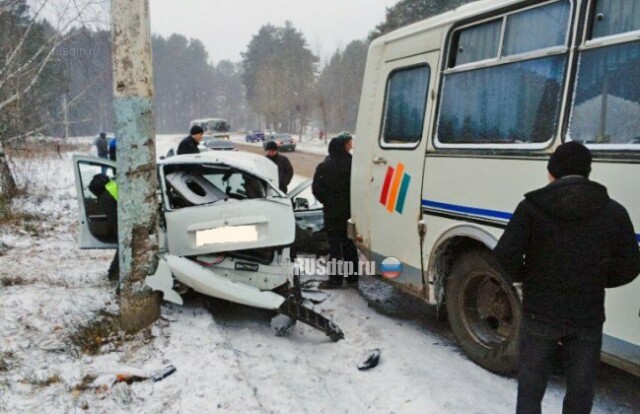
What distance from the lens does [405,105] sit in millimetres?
4633

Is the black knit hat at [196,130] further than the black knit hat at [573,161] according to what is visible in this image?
Yes

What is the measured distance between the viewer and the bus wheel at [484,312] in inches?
143

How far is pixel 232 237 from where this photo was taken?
4617 millimetres

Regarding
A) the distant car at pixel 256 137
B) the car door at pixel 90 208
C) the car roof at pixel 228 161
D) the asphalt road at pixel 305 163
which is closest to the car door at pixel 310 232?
the car roof at pixel 228 161

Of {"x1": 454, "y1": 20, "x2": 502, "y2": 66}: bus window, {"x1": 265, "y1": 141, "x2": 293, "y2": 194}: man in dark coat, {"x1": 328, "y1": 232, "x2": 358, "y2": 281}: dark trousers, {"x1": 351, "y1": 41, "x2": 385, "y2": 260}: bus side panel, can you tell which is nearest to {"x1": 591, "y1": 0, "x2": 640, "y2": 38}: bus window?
{"x1": 454, "y1": 20, "x2": 502, "y2": 66}: bus window

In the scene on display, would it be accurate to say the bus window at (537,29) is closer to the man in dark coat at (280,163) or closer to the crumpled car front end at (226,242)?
the crumpled car front end at (226,242)

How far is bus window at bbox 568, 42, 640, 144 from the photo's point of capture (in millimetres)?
2799

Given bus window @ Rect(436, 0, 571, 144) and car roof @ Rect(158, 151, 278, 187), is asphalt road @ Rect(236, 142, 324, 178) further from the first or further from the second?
bus window @ Rect(436, 0, 571, 144)

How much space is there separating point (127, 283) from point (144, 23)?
7.02 feet

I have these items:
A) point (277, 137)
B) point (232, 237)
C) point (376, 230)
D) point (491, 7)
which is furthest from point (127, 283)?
point (277, 137)

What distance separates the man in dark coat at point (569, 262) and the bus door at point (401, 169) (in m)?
1.88

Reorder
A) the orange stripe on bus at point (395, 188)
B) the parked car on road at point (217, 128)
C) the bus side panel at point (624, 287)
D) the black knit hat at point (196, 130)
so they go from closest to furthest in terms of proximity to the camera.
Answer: the bus side panel at point (624, 287)
the orange stripe on bus at point (395, 188)
the black knit hat at point (196, 130)
the parked car on road at point (217, 128)

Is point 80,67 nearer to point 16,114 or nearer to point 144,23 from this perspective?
point 16,114

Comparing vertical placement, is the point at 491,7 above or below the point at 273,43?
below
